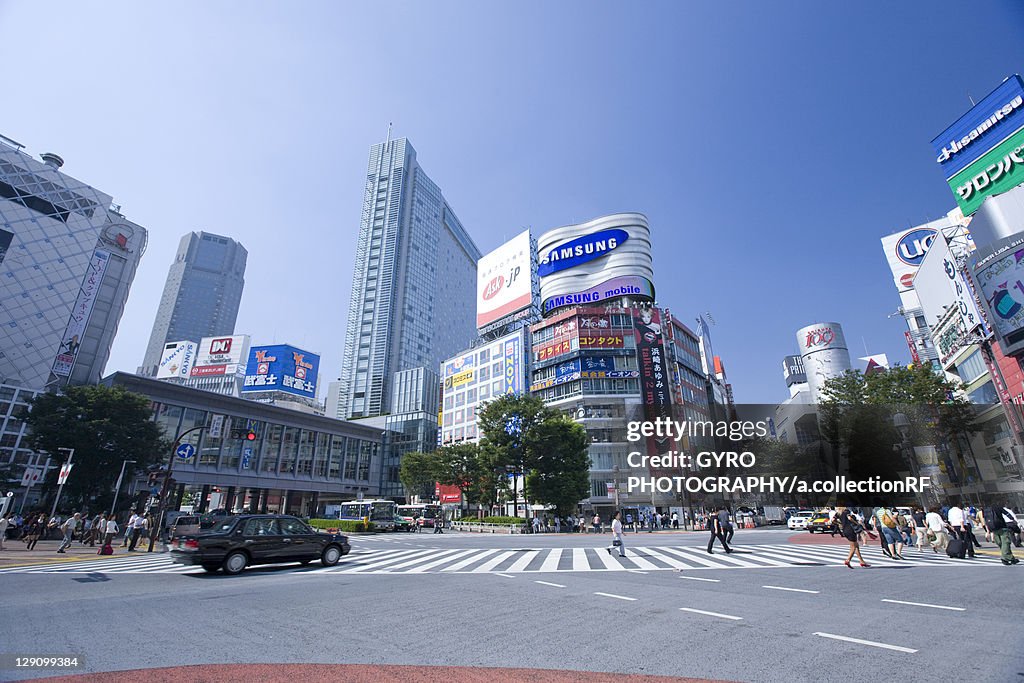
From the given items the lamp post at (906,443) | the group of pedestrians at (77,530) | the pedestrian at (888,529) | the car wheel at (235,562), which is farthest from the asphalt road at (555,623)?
the lamp post at (906,443)

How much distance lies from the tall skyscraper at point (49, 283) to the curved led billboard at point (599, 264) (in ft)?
203

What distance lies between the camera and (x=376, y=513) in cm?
→ 4312

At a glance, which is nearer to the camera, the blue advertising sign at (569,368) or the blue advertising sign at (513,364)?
the blue advertising sign at (569,368)

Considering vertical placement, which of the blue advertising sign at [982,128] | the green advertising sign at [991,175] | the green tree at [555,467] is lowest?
the green tree at [555,467]

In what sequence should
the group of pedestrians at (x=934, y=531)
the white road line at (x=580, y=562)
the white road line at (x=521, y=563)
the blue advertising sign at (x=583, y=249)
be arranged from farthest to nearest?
the blue advertising sign at (x=583, y=249) < the white road line at (x=521, y=563) < the white road line at (x=580, y=562) < the group of pedestrians at (x=934, y=531)

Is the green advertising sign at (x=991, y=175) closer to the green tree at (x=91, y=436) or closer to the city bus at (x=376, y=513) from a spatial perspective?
the city bus at (x=376, y=513)

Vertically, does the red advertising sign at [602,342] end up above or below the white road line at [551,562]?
above

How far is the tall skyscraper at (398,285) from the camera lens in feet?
375

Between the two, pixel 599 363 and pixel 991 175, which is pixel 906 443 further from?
pixel 599 363

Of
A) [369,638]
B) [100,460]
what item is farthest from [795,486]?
[100,460]

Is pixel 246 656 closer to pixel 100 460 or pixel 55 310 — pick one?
pixel 100 460

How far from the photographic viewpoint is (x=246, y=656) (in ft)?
16.8

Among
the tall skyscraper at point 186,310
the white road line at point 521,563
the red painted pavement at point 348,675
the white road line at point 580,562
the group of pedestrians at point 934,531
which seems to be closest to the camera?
the red painted pavement at point 348,675

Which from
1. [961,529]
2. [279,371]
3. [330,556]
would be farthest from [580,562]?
[279,371]
